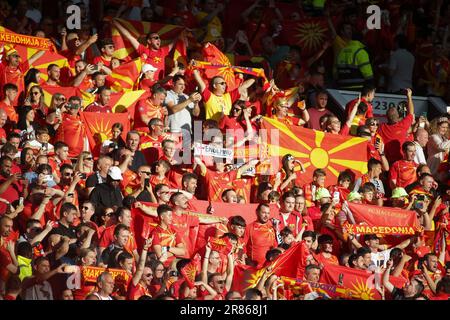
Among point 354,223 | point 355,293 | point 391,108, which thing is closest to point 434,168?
point 391,108

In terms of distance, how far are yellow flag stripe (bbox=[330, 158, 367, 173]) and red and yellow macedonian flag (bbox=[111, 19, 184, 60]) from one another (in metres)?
2.96

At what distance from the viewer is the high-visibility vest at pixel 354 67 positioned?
71.3ft

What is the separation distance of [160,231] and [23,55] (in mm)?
3903

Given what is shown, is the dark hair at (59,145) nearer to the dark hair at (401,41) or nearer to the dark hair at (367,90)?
the dark hair at (367,90)

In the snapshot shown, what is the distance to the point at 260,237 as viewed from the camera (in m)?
17.8

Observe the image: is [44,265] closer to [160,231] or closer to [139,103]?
[160,231]

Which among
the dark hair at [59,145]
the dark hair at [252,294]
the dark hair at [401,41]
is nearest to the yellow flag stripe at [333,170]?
the dark hair at [401,41]

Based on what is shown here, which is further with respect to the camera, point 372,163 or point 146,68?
point 146,68

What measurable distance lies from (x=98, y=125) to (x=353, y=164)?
337cm

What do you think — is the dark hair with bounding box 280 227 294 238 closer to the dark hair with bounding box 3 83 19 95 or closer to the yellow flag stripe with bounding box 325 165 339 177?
the yellow flag stripe with bounding box 325 165 339 177

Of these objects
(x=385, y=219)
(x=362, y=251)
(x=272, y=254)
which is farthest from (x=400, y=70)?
(x=272, y=254)

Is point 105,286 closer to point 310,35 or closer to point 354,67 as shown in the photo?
point 354,67

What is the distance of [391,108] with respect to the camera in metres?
20.6
